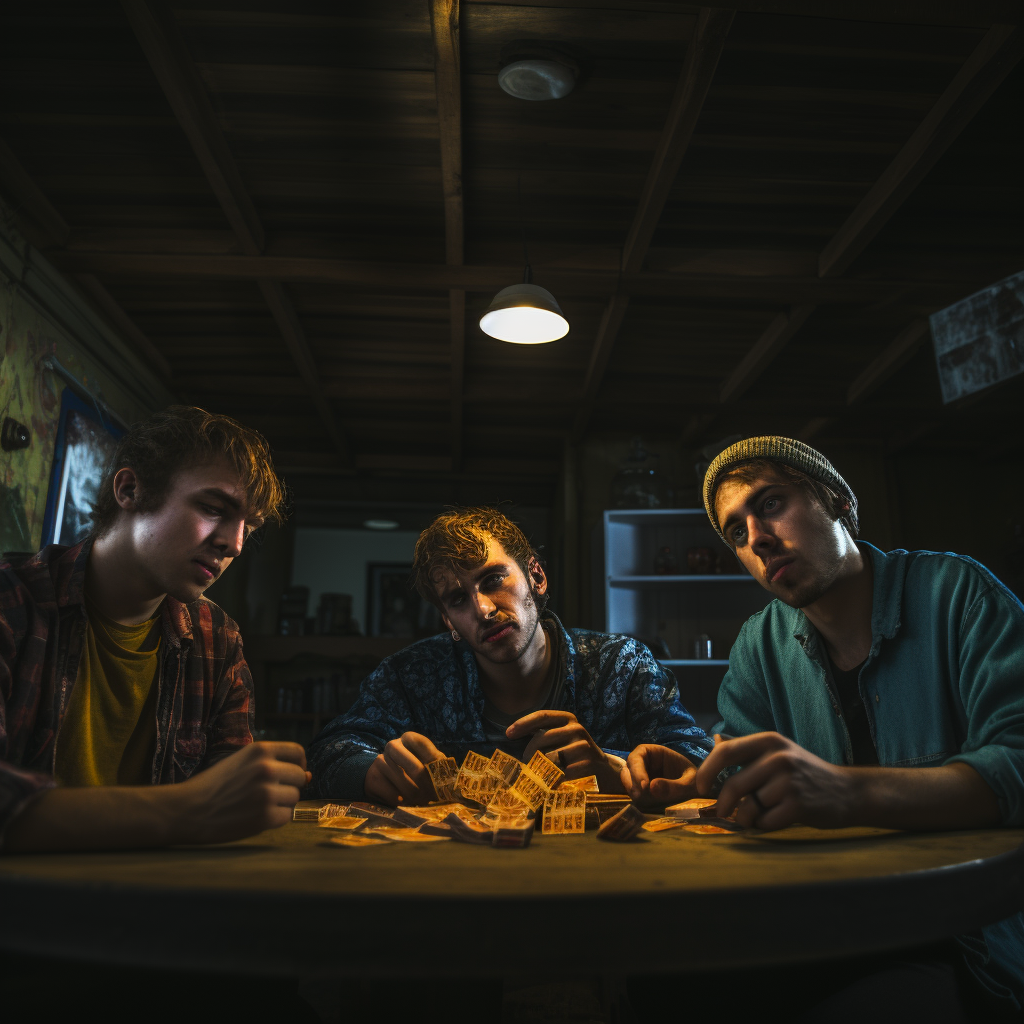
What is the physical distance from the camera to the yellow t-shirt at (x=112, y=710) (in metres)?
1.69

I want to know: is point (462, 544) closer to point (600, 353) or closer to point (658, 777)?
point (658, 777)

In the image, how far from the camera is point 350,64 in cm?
272

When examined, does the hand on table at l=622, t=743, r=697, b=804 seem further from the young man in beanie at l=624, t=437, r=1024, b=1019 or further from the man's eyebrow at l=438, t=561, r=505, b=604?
the man's eyebrow at l=438, t=561, r=505, b=604

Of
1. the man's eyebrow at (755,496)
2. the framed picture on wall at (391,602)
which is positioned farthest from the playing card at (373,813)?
the framed picture on wall at (391,602)

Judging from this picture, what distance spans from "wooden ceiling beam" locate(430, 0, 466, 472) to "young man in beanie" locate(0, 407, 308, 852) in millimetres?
1440

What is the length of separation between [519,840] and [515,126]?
2.74 meters

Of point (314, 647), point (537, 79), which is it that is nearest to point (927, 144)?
point (537, 79)

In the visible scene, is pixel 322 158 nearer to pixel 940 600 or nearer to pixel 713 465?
pixel 713 465

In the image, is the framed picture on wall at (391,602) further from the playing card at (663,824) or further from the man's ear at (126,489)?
the playing card at (663,824)

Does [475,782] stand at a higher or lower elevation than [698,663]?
lower

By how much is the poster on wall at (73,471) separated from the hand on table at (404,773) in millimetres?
2909

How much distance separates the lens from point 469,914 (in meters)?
0.70

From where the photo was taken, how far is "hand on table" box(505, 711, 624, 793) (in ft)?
5.04

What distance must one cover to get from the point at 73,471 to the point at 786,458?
3622 millimetres
